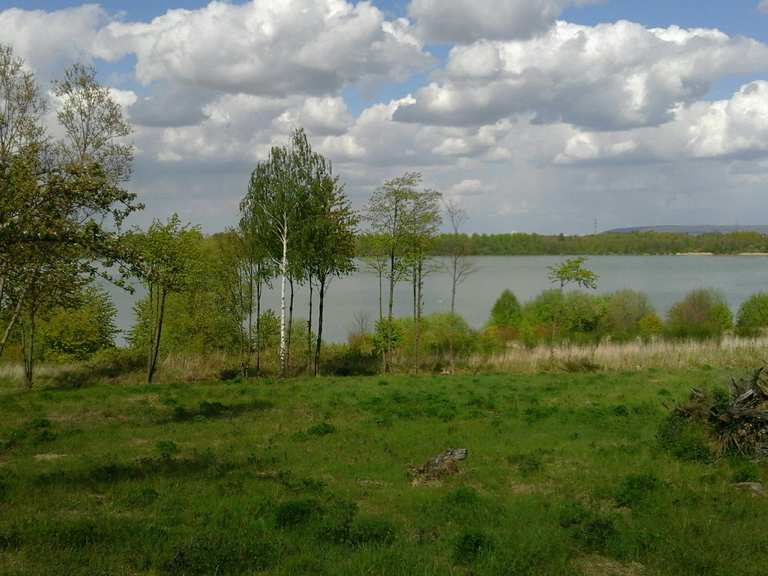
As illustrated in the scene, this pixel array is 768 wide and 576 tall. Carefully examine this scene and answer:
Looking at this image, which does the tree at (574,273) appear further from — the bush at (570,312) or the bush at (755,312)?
the bush at (755,312)

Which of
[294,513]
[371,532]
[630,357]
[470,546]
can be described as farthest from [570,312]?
[470,546]

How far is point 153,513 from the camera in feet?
26.7

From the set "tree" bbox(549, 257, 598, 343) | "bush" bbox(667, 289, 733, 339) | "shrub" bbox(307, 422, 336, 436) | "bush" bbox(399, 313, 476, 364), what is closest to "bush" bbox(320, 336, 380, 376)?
"bush" bbox(399, 313, 476, 364)

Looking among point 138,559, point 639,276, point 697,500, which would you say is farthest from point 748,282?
point 138,559

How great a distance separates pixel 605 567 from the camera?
701 centimetres

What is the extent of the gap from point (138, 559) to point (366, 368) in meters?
23.7

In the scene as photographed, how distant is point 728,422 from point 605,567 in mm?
5895

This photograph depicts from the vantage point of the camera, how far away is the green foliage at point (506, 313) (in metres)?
46.5

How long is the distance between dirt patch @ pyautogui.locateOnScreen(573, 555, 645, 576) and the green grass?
25 mm

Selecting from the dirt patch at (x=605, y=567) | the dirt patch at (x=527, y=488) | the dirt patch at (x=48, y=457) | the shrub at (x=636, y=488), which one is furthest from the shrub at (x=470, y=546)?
the dirt patch at (x=48, y=457)

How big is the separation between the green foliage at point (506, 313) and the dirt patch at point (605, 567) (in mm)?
38998

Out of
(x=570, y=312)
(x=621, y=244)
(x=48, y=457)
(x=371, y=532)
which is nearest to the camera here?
(x=371, y=532)

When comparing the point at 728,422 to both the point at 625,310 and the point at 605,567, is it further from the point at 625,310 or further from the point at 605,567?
the point at 625,310

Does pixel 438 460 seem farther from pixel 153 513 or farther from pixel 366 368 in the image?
pixel 366 368
